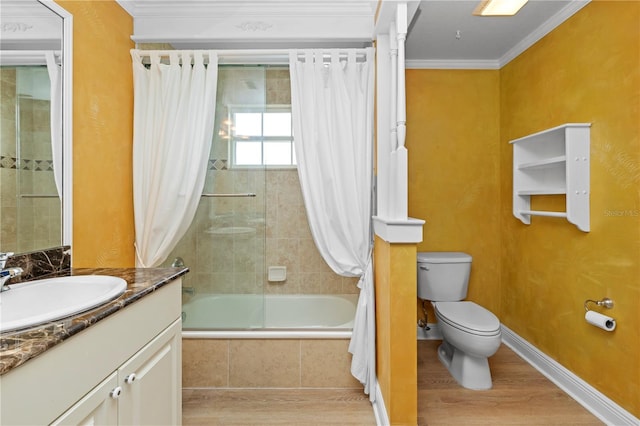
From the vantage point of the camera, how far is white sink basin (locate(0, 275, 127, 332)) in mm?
1061

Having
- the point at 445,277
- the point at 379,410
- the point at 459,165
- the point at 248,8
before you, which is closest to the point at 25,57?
the point at 248,8

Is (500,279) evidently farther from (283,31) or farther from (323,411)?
(283,31)

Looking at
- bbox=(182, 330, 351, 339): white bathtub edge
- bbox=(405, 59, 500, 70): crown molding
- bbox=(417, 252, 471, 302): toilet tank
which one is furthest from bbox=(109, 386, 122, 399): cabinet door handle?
bbox=(405, 59, 500, 70): crown molding

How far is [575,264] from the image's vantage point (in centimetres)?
205

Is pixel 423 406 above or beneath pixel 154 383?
beneath

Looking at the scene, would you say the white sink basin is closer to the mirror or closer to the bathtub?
the mirror

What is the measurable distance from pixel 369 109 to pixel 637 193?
1499mm

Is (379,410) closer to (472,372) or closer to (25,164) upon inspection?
(472,372)

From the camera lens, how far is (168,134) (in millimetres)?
2160

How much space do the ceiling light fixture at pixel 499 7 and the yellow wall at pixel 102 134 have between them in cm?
206

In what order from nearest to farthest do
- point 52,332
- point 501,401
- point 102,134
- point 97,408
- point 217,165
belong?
point 52,332, point 97,408, point 102,134, point 501,401, point 217,165

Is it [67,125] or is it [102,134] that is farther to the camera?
[102,134]

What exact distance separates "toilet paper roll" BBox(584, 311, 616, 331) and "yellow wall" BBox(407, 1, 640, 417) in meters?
0.05

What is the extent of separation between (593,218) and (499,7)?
131cm
